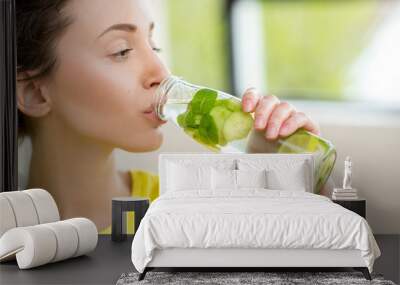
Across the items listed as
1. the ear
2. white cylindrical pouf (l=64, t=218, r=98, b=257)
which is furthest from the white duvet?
the ear

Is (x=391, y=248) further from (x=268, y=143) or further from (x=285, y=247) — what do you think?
(x=285, y=247)

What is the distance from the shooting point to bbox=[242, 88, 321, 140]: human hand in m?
6.00

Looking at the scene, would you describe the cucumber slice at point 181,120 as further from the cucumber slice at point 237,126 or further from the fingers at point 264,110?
the fingers at point 264,110

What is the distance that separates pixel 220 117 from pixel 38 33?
1.71 metres

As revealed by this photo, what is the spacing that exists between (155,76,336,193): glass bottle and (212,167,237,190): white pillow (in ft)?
1.01

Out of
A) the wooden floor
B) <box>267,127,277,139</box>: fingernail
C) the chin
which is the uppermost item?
<box>267,127,277,139</box>: fingernail

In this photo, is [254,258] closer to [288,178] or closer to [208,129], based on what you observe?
[288,178]

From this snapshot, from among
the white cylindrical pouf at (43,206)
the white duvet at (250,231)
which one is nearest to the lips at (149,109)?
the white cylindrical pouf at (43,206)

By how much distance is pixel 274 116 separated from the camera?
6.13m

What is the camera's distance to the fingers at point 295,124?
6035 mm

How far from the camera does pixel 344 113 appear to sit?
6.32 meters

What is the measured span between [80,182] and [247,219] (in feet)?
7.74

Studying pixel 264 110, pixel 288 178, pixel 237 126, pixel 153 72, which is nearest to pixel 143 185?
pixel 153 72

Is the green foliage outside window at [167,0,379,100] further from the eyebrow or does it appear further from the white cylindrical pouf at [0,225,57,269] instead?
the white cylindrical pouf at [0,225,57,269]
